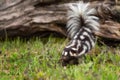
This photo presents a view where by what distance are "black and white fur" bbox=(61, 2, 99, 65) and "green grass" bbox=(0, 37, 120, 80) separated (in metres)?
0.20

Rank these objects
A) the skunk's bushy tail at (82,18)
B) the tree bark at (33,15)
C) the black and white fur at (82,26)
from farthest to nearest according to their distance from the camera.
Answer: the tree bark at (33,15), the skunk's bushy tail at (82,18), the black and white fur at (82,26)

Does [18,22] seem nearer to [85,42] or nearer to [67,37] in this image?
[67,37]

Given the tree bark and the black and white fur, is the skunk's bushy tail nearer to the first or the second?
the black and white fur

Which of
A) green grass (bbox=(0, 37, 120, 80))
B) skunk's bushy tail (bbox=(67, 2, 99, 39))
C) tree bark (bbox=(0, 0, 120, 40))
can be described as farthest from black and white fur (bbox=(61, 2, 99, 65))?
tree bark (bbox=(0, 0, 120, 40))

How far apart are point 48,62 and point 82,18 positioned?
3.10 feet

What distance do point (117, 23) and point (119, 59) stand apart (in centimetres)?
88

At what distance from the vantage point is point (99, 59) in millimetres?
6102

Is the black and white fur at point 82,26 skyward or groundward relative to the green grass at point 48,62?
skyward

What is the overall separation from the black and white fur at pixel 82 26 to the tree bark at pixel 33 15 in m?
0.43

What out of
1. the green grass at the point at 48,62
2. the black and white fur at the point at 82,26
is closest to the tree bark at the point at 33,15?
the green grass at the point at 48,62

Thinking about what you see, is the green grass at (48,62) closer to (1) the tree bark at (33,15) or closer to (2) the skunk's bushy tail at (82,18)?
(1) the tree bark at (33,15)

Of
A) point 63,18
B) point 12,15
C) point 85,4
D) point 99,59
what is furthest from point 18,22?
point 99,59

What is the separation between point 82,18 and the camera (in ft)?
21.0

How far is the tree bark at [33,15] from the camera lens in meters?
7.11
